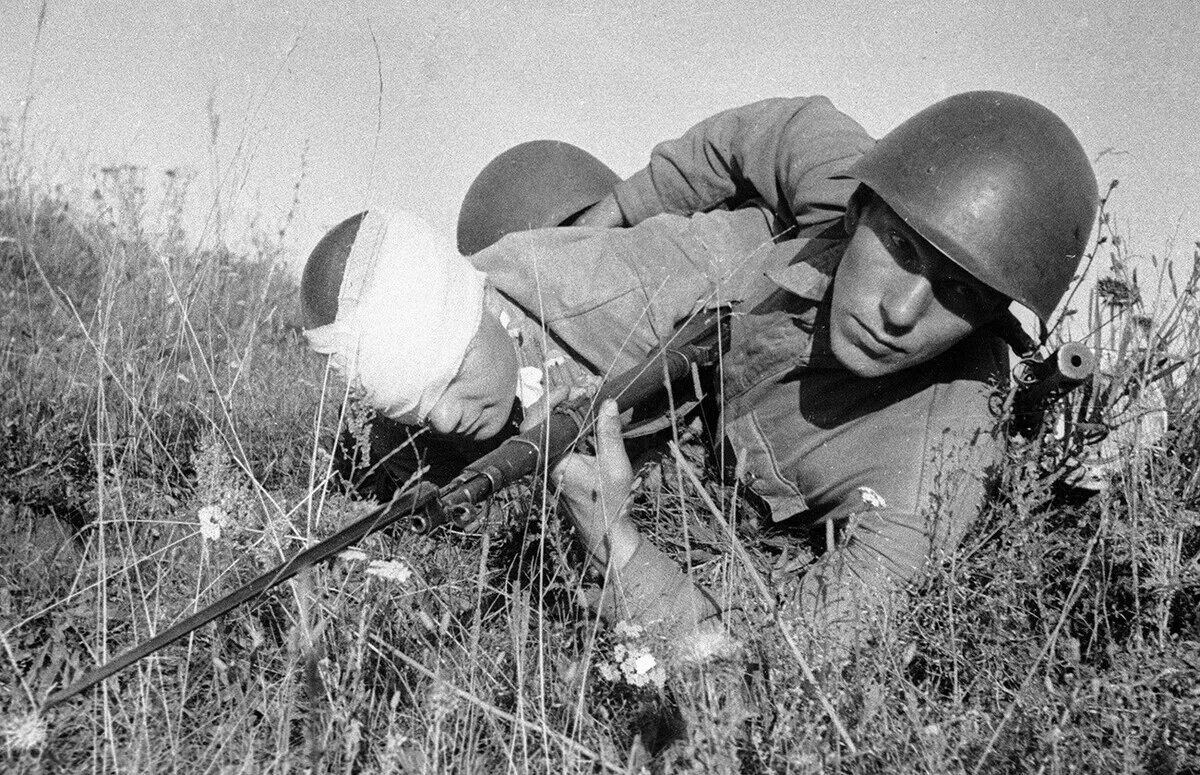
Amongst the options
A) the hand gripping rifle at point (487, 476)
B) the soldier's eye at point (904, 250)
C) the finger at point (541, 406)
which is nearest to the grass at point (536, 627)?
the hand gripping rifle at point (487, 476)

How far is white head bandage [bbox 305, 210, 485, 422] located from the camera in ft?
9.41

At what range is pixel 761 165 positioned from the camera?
3883 millimetres

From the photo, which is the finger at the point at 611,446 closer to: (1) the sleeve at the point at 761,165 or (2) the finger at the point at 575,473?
(2) the finger at the point at 575,473

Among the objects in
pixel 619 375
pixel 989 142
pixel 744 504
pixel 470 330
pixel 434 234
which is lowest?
pixel 744 504

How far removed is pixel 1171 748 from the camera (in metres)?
1.99

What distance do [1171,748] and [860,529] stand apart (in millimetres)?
1077

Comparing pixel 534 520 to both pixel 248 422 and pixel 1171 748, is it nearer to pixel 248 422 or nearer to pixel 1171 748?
pixel 248 422

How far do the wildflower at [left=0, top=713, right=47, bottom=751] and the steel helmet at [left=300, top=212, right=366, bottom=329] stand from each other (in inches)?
54.0

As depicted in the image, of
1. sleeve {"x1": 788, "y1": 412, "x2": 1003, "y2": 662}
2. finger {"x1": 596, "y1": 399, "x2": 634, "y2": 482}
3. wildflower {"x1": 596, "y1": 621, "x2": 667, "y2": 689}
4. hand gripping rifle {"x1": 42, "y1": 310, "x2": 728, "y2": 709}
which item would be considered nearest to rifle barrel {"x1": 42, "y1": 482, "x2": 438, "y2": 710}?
hand gripping rifle {"x1": 42, "y1": 310, "x2": 728, "y2": 709}

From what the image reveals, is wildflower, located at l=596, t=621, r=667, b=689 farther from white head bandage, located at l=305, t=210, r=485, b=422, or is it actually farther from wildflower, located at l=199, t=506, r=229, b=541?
white head bandage, located at l=305, t=210, r=485, b=422

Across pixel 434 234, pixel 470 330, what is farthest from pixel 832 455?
pixel 434 234

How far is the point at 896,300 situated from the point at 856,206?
499mm

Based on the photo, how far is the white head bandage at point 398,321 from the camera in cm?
287

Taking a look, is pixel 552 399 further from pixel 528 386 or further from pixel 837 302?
pixel 837 302
